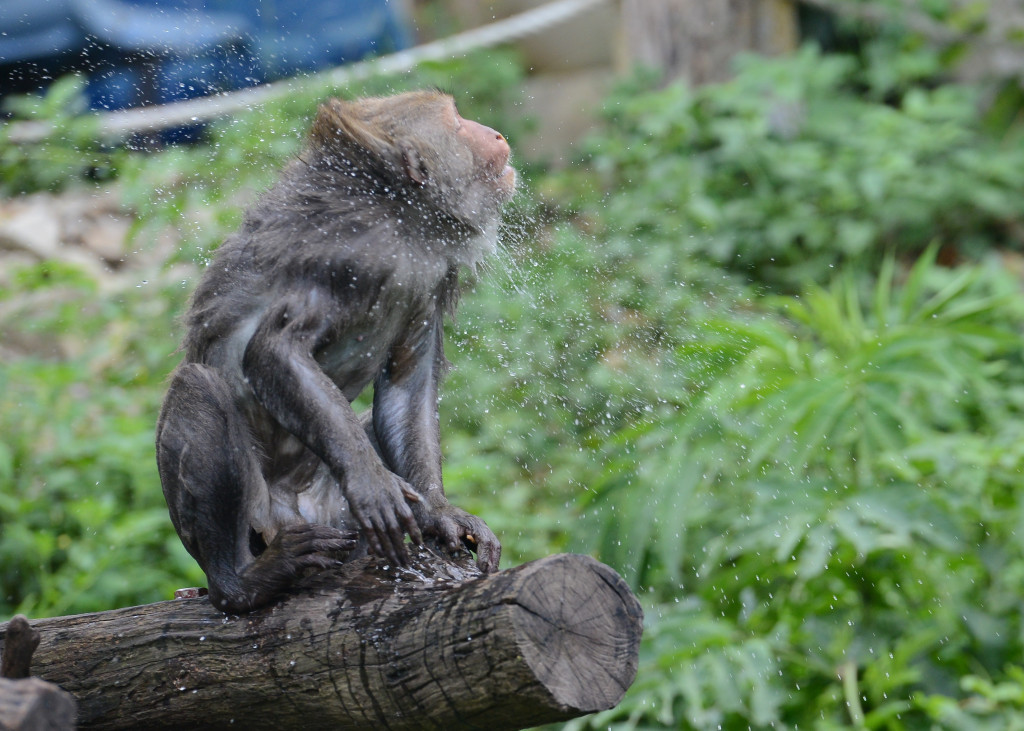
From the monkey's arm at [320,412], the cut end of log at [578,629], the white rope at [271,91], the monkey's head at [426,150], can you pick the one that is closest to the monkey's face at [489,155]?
the monkey's head at [426,150]

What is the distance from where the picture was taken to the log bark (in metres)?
2.08

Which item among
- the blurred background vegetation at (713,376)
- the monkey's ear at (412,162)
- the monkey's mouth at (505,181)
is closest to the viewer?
the monkey's ear at (412,162)

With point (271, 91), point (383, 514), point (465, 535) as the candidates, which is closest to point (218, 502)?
point (383, 514)

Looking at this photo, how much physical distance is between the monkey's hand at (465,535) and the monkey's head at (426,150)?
0.88 metres

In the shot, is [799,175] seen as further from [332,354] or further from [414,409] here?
[332,354]

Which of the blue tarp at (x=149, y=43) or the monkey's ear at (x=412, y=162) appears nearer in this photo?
the monkey's ear at (x=412, y=162)

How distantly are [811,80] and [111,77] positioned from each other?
17.7 feet

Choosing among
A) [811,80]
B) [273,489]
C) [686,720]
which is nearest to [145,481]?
[273,489]

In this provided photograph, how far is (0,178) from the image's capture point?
321 inches

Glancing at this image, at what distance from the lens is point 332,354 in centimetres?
312

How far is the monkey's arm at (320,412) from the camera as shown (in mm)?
2625

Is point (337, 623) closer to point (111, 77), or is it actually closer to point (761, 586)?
point (761, 586)

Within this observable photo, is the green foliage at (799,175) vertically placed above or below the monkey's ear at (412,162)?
below

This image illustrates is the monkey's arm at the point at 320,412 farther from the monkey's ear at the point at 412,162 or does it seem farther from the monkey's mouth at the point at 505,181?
the monkey's mouth at the point at 505,181
